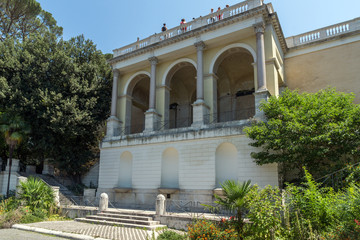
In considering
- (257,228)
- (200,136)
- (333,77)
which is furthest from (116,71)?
(257,228)

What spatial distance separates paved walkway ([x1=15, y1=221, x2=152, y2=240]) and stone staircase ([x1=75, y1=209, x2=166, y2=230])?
1.32 feet

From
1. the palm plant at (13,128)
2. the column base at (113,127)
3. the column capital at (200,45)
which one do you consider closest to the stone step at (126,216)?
the column base at (113,127)

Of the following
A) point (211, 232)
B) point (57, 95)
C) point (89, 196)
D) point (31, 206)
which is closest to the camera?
point (211, 232)

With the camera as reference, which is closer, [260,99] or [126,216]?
[126,216]

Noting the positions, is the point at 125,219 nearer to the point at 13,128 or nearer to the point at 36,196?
the point at 36,196

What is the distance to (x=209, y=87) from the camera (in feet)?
60.7

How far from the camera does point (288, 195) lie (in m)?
9.88

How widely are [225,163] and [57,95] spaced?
12839 mm

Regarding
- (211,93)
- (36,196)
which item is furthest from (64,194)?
(211,93)

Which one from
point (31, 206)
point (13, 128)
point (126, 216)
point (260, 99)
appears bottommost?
point (126, 216)

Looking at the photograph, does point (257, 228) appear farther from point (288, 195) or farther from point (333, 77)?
point (333, 77)

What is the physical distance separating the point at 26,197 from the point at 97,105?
29.6 ft

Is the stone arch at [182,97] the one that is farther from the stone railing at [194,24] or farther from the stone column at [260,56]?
the stone column at [260,56]

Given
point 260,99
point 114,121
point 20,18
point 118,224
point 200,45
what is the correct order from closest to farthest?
1. point 118,224
2. point 260,99
3. point 200,45
4. point 114,121
5. point 20,18
